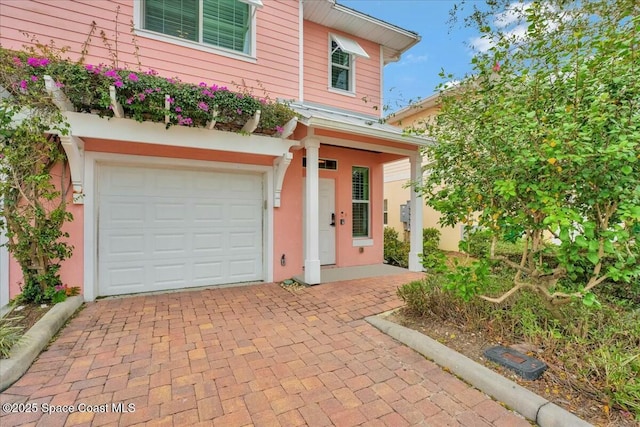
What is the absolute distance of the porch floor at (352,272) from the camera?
5.57 metres

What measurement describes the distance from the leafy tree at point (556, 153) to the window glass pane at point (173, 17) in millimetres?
4570

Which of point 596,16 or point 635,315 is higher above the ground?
point 596,16

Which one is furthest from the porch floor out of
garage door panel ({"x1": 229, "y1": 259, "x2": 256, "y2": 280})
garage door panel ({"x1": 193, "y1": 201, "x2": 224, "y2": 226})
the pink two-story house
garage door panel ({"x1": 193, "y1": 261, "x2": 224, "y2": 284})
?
garage door panel ({"x1": 193, "y1": 201, "x2": 224, "y2": 226})

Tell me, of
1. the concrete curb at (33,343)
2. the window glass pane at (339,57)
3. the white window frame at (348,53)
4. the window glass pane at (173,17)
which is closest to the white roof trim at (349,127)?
the white window frame at (348,53)

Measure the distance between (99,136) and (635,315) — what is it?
657cm

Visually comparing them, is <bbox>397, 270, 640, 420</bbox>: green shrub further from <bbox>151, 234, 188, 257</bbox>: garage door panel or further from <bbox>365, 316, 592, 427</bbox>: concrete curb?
<bbox>151, 234, 188, 257</bbox>: garage door panel

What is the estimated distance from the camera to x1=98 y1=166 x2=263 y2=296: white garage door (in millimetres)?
4512

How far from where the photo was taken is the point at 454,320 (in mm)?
3215

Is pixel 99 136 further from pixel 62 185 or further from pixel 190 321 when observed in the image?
pixel 190 321

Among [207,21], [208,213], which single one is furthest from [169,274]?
[207,21]

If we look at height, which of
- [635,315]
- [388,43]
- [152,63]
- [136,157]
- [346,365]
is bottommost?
[346,365]

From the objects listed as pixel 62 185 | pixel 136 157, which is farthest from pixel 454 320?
pixel 62 185

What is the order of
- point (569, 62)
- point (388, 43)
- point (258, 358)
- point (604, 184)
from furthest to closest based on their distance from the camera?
point (388, 43) → point (258, 358) → point (569, 62) → point (604, 184)

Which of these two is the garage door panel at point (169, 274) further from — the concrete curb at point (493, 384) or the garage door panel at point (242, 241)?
the concrete curb at point (493, 384)
